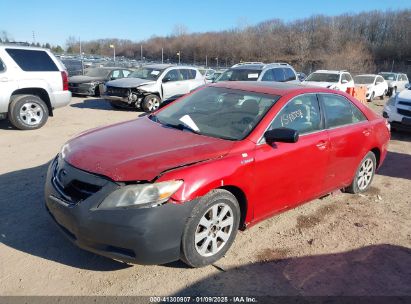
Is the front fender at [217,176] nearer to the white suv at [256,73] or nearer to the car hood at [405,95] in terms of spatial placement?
the car hood at [405,95]

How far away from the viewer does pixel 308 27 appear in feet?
313

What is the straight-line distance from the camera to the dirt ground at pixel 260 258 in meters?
3.09

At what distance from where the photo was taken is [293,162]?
394cm

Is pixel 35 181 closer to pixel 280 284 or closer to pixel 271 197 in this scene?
pixel 271 197

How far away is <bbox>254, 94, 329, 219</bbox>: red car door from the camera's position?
12.1 ft

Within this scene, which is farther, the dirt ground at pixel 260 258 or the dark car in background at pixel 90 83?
the dark car in background at pixel 90 83

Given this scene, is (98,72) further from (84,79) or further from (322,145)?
(322,145)

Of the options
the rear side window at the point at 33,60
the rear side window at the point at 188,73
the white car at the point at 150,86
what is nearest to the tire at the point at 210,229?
the rear side window at the point at 33,60

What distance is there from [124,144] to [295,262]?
196cm

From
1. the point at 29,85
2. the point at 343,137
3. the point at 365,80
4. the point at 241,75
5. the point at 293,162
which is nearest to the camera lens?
the point at 293,162

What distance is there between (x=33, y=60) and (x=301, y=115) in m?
7.13

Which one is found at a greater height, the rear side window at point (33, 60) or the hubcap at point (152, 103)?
the rear side window at point (33, 60)

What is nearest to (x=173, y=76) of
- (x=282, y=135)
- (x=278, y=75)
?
(x=278, y=75)

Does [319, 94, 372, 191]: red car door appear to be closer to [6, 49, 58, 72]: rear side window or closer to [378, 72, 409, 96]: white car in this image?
[6, 49, 58, 72]: rear side window
